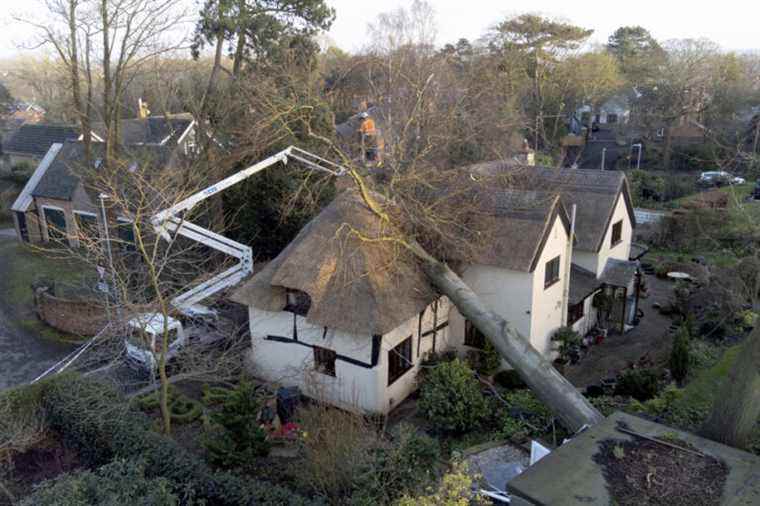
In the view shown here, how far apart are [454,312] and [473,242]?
95.7 inches

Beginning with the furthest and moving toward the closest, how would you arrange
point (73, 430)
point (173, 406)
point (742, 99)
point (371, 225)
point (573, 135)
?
1. point (573, 135)
2. point (742, 99)
3. point (371, 225)
4. point (173, 406)
5. point (73, 430)

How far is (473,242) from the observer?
1697cm

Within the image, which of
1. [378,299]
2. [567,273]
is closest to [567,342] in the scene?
[567,273]

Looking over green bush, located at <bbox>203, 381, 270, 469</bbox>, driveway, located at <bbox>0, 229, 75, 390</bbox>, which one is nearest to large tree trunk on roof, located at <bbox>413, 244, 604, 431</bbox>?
green bush, located at <bbox>203, 381, 270, 469</bbox>

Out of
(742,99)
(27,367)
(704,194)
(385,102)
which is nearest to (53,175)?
(27,367)

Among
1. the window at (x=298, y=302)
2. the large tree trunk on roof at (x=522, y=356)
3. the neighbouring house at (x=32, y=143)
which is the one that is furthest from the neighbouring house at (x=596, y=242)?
the neighbouring house at (x=32, y=143)

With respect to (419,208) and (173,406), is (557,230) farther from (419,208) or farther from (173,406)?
(173,406)

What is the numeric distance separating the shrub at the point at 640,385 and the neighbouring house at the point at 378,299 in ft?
9.48

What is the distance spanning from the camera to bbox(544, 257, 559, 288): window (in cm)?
1742

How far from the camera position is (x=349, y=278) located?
49.6 feet

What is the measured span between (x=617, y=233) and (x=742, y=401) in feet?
44.2

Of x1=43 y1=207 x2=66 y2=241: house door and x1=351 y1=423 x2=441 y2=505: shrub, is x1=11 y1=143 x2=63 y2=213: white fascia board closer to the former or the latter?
x1=43 y1=207 x2=66 y2=241: house door

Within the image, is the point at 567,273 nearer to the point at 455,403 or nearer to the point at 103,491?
the point at 455,403

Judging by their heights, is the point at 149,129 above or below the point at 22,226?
above
